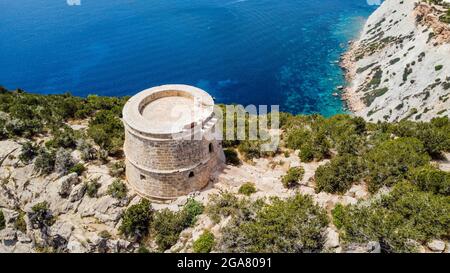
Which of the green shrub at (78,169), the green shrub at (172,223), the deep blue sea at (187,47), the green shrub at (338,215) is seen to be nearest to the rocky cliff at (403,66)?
the deep blue sea at (187,47)

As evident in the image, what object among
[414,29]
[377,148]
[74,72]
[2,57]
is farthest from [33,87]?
[414,29]

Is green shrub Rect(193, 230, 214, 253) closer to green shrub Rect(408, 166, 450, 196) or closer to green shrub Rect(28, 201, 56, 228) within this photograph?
green shrub Rect(28, 201, 56, 228)

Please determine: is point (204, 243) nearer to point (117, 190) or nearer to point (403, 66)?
point (117, 190)

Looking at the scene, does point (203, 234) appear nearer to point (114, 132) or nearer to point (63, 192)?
point (63, 192)

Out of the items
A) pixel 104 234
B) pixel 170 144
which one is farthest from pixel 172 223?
pixel 170 144

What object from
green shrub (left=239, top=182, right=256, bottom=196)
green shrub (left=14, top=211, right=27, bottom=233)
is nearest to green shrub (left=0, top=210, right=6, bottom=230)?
green shrub (left=14, top=211, right=27, bottom=233)

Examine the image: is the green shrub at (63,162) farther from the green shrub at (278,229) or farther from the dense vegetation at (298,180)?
the green shrub at (278,229)
